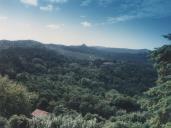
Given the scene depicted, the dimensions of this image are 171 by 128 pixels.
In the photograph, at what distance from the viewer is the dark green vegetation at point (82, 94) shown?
2539 cm

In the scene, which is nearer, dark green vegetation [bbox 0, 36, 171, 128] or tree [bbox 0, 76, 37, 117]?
dark green vegetation [bbox 0, 36, 171, 128]

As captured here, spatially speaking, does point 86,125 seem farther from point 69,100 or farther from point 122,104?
point 122,104

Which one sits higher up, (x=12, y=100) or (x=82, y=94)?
(x=12, y=100)

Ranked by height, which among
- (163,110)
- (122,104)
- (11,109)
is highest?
(163,110)

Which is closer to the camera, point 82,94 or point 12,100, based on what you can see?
point 12,100

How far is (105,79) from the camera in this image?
14462cm

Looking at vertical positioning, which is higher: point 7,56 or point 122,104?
point 7,56

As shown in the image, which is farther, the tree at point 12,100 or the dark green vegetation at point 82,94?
the tree at point 12,100

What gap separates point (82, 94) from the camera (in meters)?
99.8

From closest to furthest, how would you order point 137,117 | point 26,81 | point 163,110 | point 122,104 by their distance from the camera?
point 163,110 < point 137,117 < point 26,81 < point 122,104

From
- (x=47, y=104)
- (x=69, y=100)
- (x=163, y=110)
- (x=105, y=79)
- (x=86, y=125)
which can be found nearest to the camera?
(x=163, y=110)

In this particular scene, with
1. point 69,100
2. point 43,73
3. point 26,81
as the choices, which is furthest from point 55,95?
point 43,73

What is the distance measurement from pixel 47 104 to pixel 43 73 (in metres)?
45.3

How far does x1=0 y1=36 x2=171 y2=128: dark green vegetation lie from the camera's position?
25391 mm
